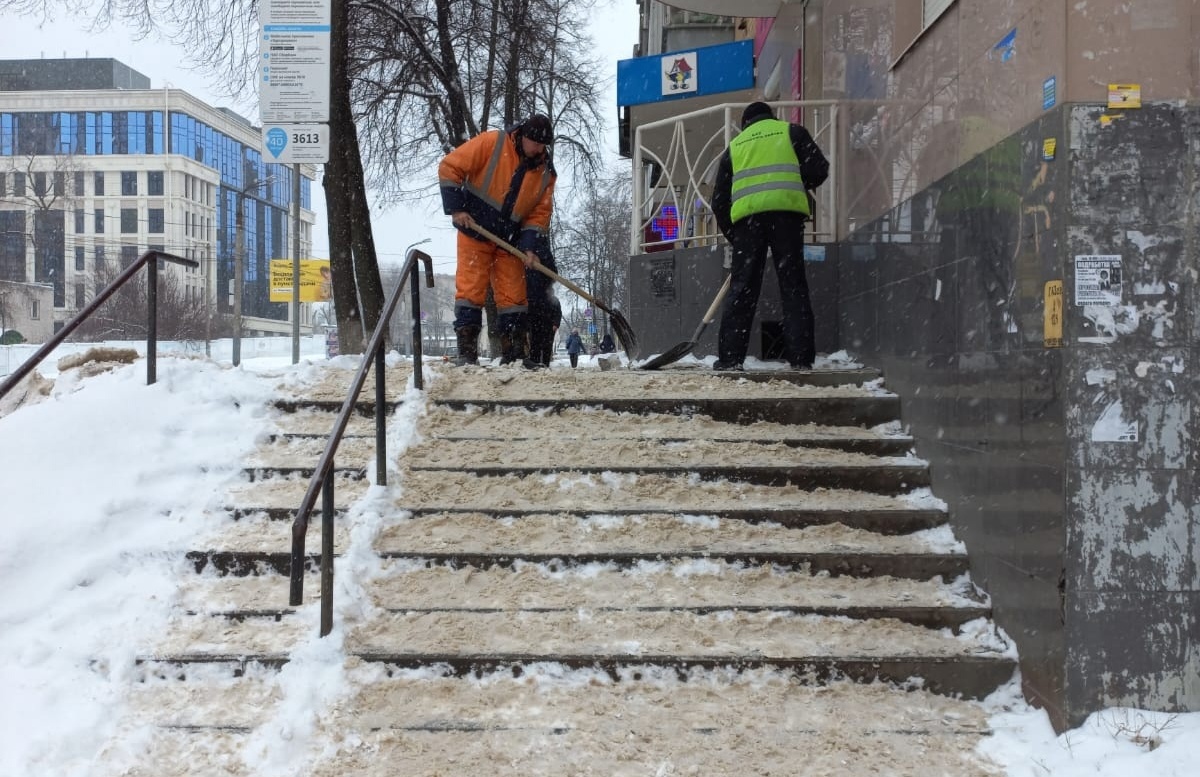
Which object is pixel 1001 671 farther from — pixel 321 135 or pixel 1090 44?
pixel 321 135

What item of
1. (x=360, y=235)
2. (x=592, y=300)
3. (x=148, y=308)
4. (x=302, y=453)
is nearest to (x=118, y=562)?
(x=302, y=453)

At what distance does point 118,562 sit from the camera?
4.09 m

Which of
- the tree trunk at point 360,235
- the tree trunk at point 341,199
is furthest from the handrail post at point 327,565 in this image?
the tree trunk at point 360,235

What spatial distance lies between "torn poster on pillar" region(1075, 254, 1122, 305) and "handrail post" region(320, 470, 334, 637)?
9.58 feet

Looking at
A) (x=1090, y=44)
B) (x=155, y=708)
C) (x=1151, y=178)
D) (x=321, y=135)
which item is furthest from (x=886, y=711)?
(x=321, y=135)

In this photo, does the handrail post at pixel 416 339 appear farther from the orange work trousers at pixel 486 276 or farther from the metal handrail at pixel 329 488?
the orange work trousers at pixel 486 276

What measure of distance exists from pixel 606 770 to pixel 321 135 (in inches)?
219

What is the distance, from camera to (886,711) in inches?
133

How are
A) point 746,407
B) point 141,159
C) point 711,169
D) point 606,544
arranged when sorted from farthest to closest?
1. point 141,159
2. point 711,169
3. point 746,407
4. point 606,544

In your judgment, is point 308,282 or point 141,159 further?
point 141,159

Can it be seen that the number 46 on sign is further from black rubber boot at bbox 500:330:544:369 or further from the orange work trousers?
black rubber boot at bbox 500:330:544:369

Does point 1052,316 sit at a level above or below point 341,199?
below

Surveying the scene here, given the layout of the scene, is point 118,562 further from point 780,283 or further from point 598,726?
point 780,283

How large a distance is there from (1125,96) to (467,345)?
4.64m
